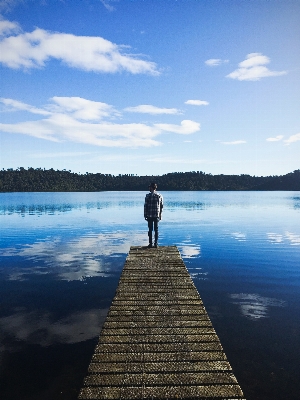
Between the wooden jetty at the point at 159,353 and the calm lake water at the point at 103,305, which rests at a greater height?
the wooden jetty at the point at 159,353

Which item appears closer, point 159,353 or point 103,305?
point 159,353

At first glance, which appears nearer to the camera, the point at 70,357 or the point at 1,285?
the point at 70,357

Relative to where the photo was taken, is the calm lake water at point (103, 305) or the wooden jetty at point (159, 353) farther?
the calm lake water at point (103, 305)

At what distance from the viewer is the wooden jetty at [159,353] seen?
4.91 metres

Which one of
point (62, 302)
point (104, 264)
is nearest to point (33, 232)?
point (104, 264)

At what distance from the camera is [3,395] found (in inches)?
279

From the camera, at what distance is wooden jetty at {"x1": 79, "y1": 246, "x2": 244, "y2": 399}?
4.91 metres

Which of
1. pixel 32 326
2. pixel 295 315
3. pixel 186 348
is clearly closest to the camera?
pixel 186 348

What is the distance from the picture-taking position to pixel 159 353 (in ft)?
19.5

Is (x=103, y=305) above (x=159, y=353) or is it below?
below

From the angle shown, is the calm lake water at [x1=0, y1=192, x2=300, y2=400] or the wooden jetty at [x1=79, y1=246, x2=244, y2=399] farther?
the calm lake water at [x1=0, y1=192, x2=300, y2=400]

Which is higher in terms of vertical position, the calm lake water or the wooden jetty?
the wooden jetty

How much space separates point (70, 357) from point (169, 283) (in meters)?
3.76

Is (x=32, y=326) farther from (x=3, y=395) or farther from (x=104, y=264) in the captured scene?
(x=104, y=264)
